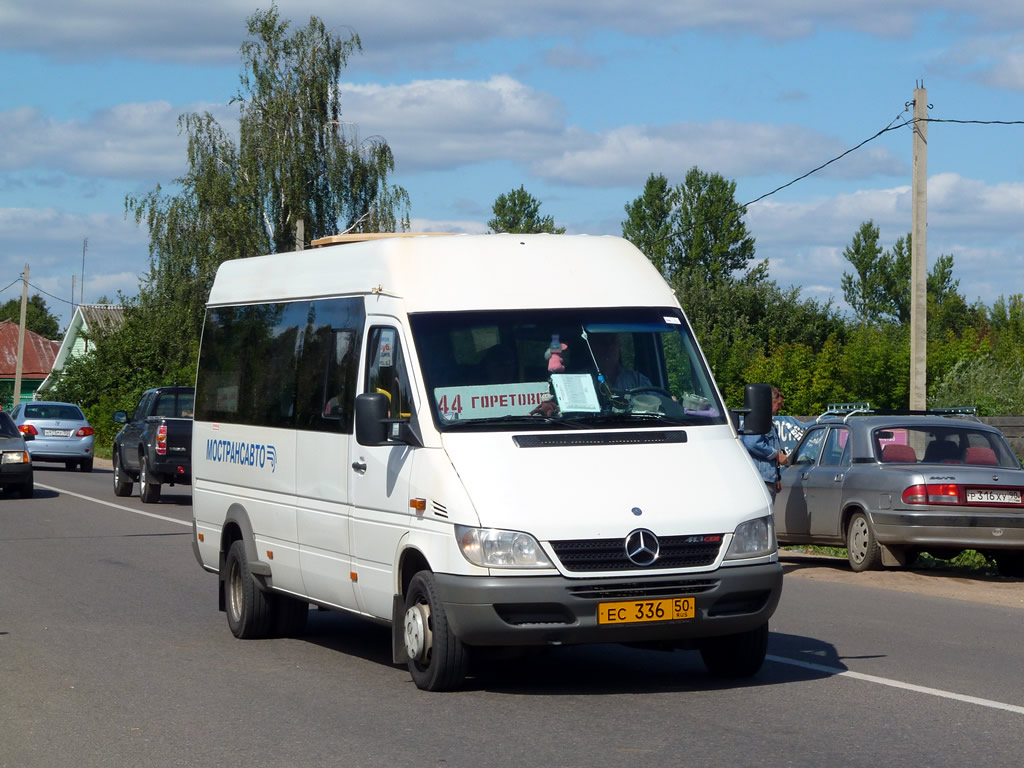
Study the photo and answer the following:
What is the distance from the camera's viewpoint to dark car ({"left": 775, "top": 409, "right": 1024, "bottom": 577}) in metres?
14.5

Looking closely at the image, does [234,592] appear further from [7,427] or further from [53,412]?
[53,412]

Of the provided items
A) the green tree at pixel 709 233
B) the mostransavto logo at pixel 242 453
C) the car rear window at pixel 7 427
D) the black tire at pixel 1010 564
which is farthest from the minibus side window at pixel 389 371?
the green tree at pixel 709 233

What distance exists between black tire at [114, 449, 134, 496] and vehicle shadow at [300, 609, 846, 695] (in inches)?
718

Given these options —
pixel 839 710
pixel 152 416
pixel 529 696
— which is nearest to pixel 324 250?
pixel 529 696

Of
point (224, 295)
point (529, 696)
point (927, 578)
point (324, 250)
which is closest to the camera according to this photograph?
point (529, 696)

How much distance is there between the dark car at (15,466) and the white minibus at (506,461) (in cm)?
1773

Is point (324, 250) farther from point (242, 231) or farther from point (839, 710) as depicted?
point (242, 231)

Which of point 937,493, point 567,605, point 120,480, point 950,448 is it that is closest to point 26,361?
point 120,480

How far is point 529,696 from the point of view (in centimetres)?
817

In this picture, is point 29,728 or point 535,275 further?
point 535,275

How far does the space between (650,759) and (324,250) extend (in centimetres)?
475

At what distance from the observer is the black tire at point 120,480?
28250mm

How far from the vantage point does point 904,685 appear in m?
8.59

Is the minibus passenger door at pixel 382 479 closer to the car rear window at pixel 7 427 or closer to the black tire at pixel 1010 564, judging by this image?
the black tire at pixel 1010 564
